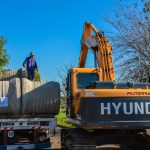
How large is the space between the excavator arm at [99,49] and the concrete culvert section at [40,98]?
1722mm

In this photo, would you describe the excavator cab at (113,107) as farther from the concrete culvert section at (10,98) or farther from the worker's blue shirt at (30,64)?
the worker's blue shirt at (30,64)

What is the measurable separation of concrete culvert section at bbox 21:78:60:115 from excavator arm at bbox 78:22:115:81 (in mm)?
1722

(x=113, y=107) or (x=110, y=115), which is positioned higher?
(x=113, y=107)

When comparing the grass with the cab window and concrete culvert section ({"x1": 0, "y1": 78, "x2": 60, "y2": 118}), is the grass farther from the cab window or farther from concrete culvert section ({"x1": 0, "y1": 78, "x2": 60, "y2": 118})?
the cab window

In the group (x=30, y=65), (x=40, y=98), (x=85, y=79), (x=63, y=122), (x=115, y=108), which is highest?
(x=30, y=65)

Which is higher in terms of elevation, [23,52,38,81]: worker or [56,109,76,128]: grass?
[23,52,38,81]: worker

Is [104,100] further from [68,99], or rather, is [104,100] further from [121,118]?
[68,99]

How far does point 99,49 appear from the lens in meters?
14.4

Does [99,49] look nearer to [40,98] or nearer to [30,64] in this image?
[40,98]

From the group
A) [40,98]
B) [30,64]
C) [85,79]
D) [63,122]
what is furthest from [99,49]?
[63,122]

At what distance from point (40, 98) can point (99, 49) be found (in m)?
2.83

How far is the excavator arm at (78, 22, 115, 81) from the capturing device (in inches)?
544

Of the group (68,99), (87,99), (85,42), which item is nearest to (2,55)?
(85,42)

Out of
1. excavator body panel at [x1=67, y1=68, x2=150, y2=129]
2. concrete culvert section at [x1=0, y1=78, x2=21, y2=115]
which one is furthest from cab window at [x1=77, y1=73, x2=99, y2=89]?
excavator body panel at [x1=67, y1=68, x2=150, y2=129]
